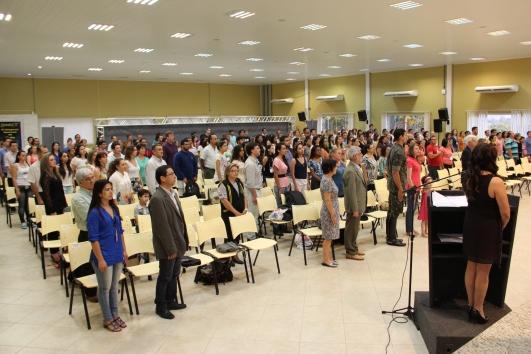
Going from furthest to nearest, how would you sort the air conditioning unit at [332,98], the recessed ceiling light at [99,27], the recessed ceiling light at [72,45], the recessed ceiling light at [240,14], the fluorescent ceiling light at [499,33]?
the air conditioning unit at [332,98]
the recessed ceiling light at [72,45]
the fluorescent ceiling light at [499,33]
the recessed ceiling light at [99,27]
the recessed ceiling light at [240,14]

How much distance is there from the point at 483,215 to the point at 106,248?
3.19 meters

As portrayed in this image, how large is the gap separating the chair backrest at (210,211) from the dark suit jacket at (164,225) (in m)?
1.80

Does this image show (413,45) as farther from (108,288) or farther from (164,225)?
(108,288)

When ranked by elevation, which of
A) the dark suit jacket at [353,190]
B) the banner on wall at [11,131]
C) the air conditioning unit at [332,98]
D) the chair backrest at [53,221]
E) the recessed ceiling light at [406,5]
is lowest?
the chair backrest at [53,221]

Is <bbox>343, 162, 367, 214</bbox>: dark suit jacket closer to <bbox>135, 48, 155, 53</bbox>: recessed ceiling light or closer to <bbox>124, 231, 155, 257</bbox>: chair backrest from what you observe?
<bbox>124, 231, 155, 257</bbox>: chair backrest

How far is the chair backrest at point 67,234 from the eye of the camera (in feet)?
16.8

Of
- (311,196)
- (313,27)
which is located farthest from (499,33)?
(311,196)

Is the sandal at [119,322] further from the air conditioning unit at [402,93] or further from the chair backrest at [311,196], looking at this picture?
the air conditioning unit at [402,93]

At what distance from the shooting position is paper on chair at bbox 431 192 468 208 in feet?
13.2

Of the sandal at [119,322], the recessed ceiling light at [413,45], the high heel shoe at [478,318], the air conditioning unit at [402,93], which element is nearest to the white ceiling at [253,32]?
the recessed ceiling light at [413,45]

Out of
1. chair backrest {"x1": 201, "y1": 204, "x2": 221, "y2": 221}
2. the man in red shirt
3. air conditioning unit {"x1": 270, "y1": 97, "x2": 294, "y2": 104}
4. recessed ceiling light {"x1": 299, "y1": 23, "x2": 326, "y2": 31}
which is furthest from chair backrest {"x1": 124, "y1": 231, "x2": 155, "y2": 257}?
air conditioning unit {"x1": 270, "y1": 97, "x2": 294, "y2": 104}

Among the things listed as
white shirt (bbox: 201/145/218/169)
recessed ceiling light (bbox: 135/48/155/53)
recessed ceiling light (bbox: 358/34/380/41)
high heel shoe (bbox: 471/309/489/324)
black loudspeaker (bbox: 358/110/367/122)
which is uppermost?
recessed ceiling light (bbox: 135/48/155/53)

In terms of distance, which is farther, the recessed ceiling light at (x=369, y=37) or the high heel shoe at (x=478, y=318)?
the recessed ceiling light at (x=369, y=37)

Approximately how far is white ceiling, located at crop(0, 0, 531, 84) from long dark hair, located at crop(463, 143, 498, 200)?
16.9 feet
